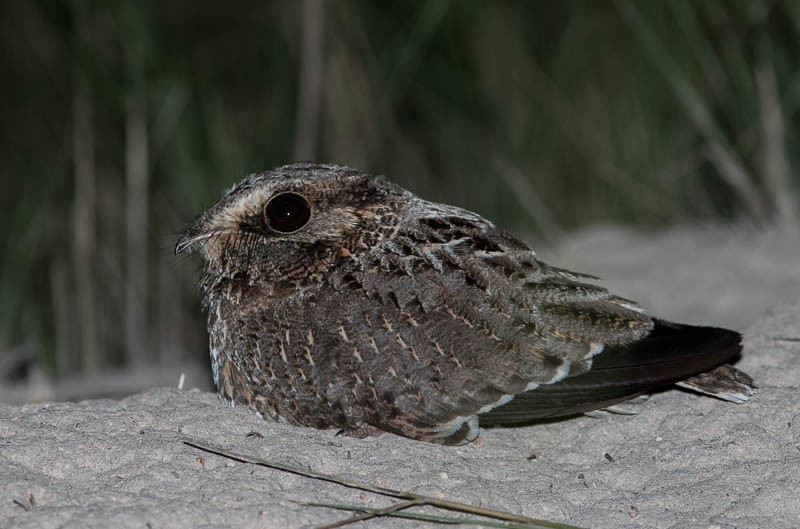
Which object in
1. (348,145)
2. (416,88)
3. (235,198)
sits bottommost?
(235,198)

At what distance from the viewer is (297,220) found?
10.5 ft

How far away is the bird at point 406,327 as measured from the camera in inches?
112

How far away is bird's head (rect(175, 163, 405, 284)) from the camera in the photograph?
3168mm

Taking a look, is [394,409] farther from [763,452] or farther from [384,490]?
[763,452]

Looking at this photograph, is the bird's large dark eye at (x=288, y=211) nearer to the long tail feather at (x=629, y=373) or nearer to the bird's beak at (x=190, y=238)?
the bird's beak at (x=190, y=238)

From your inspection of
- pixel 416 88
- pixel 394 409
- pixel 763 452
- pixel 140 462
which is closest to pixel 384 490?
pixel 394 409

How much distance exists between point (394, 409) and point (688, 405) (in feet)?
3.41

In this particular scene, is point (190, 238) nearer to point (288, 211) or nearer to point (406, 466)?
point (288, 211)

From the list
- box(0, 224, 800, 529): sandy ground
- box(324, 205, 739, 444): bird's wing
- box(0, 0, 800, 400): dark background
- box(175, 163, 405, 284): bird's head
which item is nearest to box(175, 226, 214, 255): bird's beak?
box(175, 163, 405, 284): bird's head

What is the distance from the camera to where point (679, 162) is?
6.50m

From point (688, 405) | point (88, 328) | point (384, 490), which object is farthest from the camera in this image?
point (88, 328)

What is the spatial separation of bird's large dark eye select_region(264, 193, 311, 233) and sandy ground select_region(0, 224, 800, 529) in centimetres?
65

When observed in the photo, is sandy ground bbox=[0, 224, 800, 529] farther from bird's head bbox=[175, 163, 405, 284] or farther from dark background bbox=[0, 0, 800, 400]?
dark background bbox=[0, 0, 800, 400]

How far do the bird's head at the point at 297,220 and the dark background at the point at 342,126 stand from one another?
2.24 meters
